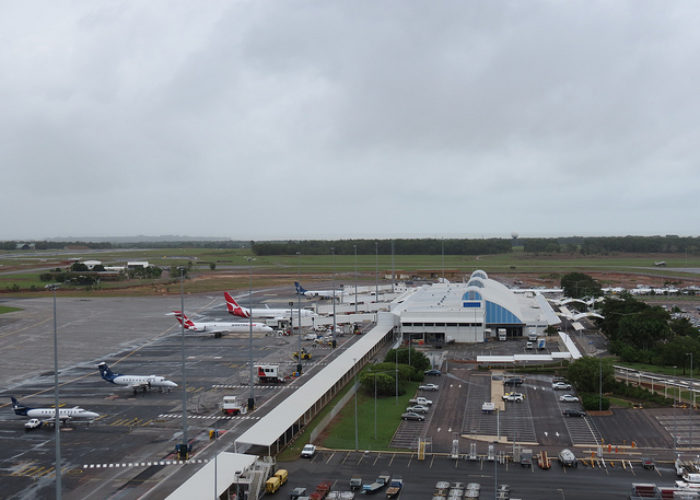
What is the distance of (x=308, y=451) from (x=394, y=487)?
8.06m

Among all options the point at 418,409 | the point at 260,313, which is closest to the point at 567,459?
the point at 418,409

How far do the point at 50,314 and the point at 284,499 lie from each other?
324 ft

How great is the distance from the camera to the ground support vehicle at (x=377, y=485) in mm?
34000

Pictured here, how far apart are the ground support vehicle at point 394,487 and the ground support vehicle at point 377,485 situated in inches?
16.3

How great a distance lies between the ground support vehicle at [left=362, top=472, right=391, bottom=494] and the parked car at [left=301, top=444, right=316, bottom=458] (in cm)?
593

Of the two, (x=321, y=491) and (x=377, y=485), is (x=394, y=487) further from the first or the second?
(x=321, y=491)

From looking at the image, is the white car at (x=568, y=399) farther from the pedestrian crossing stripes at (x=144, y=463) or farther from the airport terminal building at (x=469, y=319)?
the pedestrian crossing stripes at (x=144, y=463)

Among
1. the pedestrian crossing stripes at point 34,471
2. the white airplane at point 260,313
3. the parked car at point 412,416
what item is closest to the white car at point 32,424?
the pedestrian crossing stripes at point 34,471

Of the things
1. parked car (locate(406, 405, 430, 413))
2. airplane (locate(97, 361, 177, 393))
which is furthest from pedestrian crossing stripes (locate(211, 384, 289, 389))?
parked car (locate(406, 405, 430, 413))

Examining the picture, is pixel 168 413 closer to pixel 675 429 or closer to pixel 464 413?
pixel 464 413

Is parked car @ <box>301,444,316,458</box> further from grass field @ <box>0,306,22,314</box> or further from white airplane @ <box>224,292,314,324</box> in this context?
grass field @ <box>0,306,22,314</box>

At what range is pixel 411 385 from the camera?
60.3 meters

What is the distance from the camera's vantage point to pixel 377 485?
34.4 meters

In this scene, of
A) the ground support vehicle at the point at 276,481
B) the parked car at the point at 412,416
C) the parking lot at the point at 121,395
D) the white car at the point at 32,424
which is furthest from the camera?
the parked car at the point at 412,416
